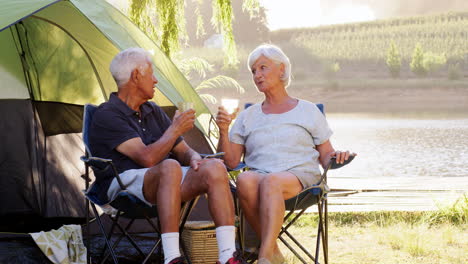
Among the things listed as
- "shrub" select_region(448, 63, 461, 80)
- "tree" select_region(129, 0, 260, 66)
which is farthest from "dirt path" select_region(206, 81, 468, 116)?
"tree" select_region(129, 0, 260, 66)

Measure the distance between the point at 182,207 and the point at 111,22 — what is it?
1132 millimetres

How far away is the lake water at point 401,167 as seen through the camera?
472cm

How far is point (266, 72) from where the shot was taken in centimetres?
275

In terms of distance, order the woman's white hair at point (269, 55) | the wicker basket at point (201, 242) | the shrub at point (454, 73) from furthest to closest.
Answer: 1. the shrub at point (454, 73)
2. the wicker basket at point (201, 242)
3. the woman's white hair at point (269, 55)

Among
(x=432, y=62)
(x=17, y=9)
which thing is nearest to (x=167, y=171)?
(x=17, y=9)

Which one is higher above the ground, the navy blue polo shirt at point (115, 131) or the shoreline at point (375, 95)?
the navy blue polo shirt at point (115, 131)

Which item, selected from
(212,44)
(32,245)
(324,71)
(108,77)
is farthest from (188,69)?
(212,44)

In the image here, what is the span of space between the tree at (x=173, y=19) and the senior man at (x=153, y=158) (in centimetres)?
324

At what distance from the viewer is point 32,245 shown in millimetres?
2943

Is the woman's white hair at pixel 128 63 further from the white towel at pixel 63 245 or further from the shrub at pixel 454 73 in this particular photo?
the shrub at pixel 454 73

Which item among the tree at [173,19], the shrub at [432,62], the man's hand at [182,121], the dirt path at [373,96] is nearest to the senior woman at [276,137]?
the man's hand at [182,121]

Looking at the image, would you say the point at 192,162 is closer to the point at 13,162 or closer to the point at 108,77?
the point at 108,77

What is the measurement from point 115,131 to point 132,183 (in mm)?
208

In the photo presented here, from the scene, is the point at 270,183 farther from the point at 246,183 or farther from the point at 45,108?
the point at 45,108
